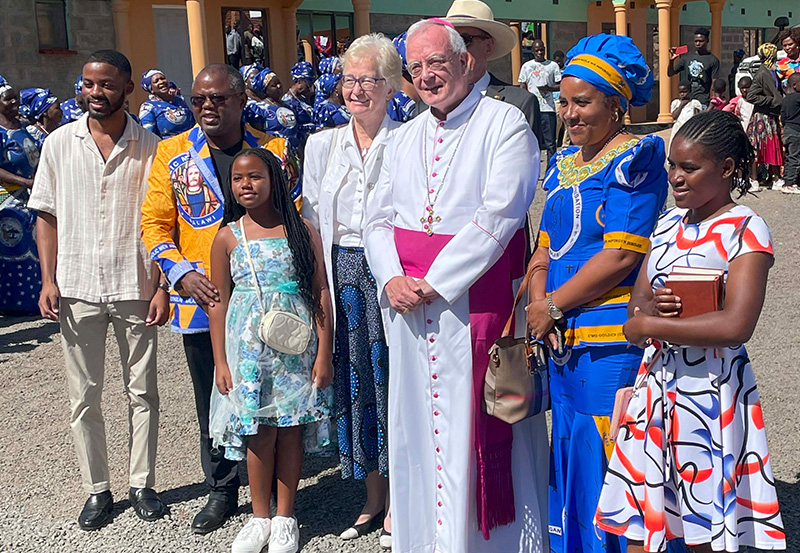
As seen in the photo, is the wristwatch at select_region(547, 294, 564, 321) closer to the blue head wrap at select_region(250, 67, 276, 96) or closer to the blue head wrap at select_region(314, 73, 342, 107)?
the blue head wrap at select_region(314, 73, 342, 107)

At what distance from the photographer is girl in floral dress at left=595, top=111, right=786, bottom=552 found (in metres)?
2.56

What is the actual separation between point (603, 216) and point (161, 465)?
118 inches

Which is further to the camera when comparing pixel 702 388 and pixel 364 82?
pixel 364 82

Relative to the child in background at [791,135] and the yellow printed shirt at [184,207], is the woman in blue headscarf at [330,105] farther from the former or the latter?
the child in background at [791,135]

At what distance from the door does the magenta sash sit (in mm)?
14827

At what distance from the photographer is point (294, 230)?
12.2ft

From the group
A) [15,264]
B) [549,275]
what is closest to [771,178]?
[15,264]

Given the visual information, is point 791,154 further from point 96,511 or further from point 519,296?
→ point 96,511

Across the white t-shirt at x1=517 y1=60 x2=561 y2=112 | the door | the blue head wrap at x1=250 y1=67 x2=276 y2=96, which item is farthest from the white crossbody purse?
the door

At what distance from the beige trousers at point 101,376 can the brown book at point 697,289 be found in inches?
97.0

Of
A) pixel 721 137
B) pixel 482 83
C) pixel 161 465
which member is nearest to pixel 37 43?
pixel 161 465

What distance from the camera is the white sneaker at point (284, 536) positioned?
372 centimetres

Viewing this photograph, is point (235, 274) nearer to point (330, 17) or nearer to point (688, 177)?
point (688, 177)

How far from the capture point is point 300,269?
3.70m
